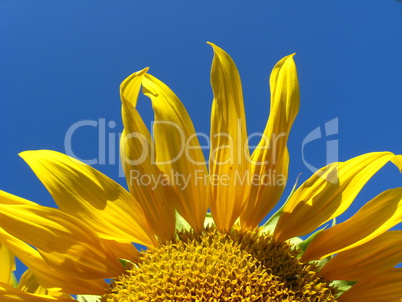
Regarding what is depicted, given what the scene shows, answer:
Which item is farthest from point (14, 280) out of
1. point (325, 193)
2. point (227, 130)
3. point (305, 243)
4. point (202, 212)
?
point (325, 193)

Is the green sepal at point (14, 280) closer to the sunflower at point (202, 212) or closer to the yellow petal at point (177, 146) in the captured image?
the sunflower at point (202, 212)

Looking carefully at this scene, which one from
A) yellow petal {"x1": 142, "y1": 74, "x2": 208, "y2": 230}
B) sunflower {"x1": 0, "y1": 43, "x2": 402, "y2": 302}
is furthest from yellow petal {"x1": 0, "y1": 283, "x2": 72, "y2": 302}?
yellow petal {"x1": 142, "y1": 74, "x2": 208, "y2": 230}

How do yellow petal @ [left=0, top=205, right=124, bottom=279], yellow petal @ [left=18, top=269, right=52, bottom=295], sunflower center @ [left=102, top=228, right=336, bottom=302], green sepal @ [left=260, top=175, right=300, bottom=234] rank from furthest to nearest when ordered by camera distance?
yellow petal @ [left=18, top=269, right=52, bottom=295], green sepal @ [left=260, top=175, right=300, bottom=234], yellow petal @ [left=0, top=205, right=124, bottom=279], sunflower center @ [left=102, top=228, right=336, bottom=302]

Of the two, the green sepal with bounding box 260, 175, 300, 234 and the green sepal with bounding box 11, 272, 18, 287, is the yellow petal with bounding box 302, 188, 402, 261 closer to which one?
the green sepal with bounding box 260, 175, 300, 234

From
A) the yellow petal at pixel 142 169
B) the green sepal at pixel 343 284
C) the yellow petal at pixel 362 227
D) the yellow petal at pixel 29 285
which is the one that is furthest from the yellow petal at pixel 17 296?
the green sepal at pixel 343 284

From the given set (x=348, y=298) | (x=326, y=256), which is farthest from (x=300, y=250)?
(x=348, y=298)

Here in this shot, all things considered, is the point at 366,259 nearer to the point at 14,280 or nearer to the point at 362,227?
the point at 362,227

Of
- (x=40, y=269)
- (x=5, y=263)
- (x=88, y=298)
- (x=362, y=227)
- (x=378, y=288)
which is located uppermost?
(x=5, y=263)
